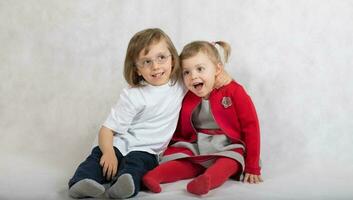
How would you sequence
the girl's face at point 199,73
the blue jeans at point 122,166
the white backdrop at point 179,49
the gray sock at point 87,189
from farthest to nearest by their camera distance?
1. the white backdrop at point 179,49
2. the girl's face at point 199,73
3. the blue jeans at point 122,166
4. the gray sock at point 87,189

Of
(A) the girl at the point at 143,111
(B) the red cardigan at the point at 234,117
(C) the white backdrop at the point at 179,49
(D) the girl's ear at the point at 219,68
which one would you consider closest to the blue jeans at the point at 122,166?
(A) the girl at the point at 143,111

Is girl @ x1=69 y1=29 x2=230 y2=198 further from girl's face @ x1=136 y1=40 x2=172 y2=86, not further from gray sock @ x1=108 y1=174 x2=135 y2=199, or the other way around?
gray sock @ x1=108 y1=174 x2=135 y2=199

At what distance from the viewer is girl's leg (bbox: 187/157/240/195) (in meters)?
1.72

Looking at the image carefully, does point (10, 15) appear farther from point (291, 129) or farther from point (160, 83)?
point (291, 129)

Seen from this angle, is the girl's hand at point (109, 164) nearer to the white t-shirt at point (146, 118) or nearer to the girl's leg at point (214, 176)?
the white t-shirt at point (146, 118)

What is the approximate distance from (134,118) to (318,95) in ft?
2.87

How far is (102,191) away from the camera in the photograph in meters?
1.67

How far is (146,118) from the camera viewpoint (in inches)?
81.0

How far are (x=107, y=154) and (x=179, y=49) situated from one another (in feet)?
2.73

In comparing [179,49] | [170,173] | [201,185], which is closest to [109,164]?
[170,173]

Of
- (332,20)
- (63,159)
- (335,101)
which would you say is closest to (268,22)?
(332,20)

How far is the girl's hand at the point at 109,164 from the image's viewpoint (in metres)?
1.87

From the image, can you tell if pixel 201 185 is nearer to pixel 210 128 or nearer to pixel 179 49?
pixel 210 128

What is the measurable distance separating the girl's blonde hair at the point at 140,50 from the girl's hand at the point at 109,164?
305mm
